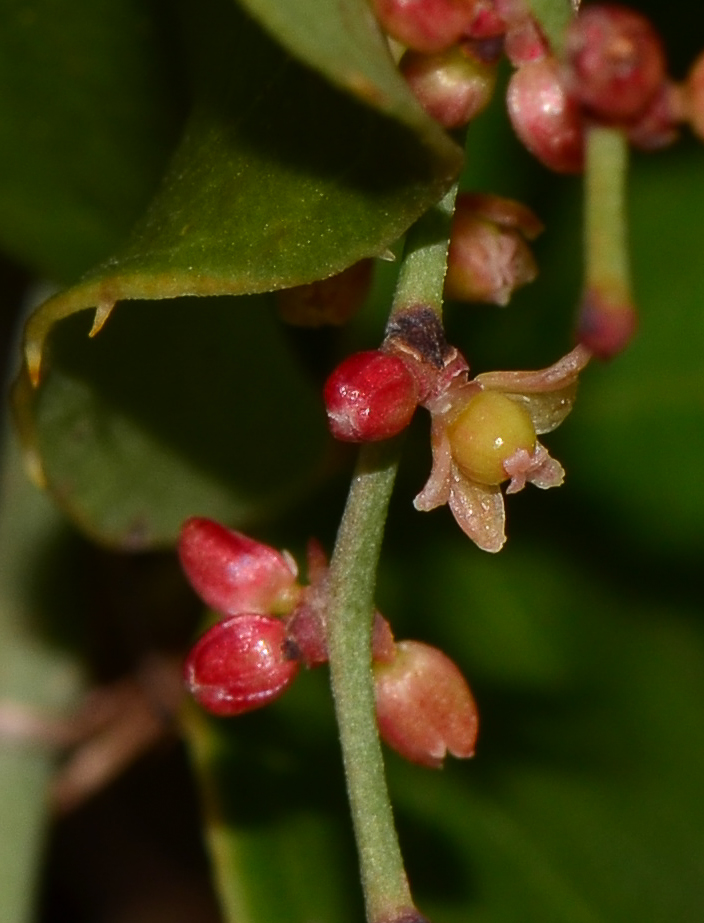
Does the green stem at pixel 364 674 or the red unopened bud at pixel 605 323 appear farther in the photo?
the green stem at pixel 364 674

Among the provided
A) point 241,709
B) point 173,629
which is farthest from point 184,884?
point 241,709

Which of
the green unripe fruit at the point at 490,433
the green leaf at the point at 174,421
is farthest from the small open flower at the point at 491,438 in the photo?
the green leaf at the point at 174,421

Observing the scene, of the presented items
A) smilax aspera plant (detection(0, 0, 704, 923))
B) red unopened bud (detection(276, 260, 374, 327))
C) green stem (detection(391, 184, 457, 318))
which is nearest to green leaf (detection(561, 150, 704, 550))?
smilax aspera plant (detection(0, 0, 704, 923))

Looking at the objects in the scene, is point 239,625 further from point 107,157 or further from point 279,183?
point 107,157

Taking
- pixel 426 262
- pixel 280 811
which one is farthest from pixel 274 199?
pixel 280 811

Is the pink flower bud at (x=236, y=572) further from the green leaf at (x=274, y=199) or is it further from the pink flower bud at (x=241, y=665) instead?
the green leaf at (x=274, y=199)

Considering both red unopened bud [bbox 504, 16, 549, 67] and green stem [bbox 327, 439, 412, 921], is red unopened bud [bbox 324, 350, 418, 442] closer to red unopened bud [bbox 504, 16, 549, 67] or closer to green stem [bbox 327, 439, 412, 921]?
green stem [bbox 327, 439, 412, 921]

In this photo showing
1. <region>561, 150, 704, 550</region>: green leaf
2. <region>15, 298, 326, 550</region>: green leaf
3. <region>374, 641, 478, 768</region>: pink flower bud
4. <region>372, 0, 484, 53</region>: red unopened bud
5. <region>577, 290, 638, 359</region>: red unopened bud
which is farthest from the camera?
<region>561, 150, 704, 550</region>: green leaf

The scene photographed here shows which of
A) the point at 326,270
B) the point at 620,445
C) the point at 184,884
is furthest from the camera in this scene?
the point at 184,884
